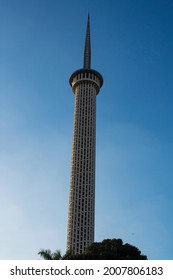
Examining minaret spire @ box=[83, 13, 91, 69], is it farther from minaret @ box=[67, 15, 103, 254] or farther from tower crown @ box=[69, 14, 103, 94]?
tower crown @ box=[69, 14, 103, 94]

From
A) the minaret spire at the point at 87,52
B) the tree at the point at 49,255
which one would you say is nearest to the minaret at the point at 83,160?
the minaret spire at the point at 87,52

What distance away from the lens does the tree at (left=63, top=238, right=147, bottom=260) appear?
37.4 metres

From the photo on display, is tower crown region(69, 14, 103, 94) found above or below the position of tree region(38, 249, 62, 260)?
above

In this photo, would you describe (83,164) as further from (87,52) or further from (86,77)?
(87,52)

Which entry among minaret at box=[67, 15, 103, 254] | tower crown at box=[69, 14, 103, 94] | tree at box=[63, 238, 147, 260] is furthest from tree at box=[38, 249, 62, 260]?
tower crown at box=[69, 14, 103, 94]

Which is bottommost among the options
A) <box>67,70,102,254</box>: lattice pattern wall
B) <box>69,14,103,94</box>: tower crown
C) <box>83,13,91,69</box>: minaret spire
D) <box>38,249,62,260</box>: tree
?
<box>38,249,62,260</box>: tree

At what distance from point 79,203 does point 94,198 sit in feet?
8.55

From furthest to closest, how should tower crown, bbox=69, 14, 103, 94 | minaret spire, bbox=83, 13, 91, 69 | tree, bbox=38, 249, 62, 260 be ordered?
minaret spire, bbox=83, 13, 91, 69 < tower crown, bbox=69, 14, 103, 94 < tree, bbox=38, 249, 62, 260

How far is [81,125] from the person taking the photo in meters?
68.4

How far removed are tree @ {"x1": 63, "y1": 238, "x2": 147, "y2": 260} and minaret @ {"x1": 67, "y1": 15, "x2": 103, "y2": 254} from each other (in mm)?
15533

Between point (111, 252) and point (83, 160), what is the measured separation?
27.9m

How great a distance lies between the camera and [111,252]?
124 ft
